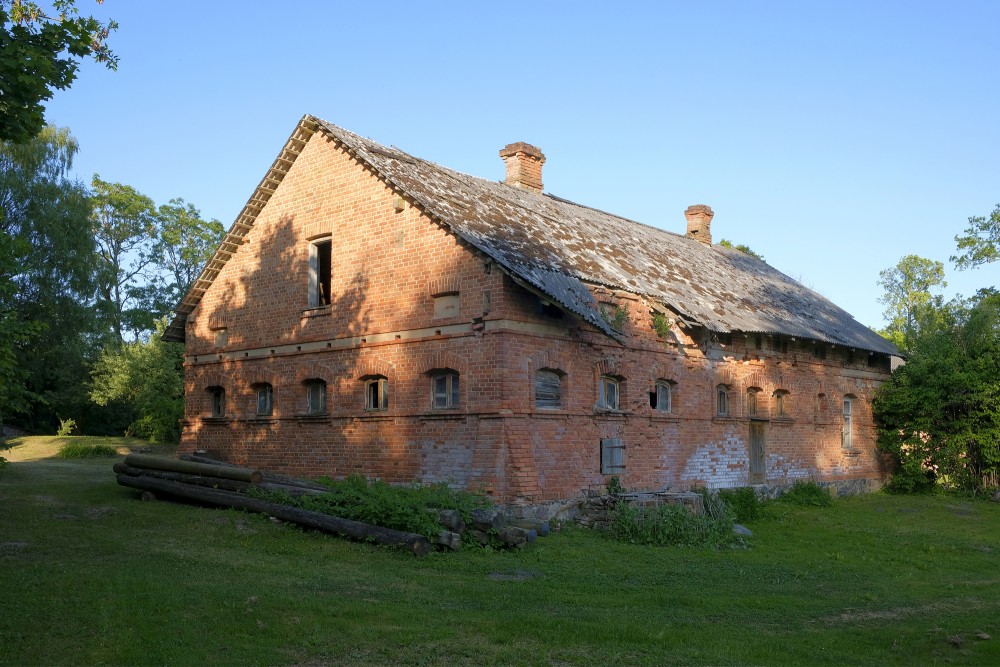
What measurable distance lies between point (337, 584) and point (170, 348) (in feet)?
98.0

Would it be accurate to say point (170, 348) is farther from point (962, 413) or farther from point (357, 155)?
point (962, 413)

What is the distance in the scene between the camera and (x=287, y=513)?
1488cm

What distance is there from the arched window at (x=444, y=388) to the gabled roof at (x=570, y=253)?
2500 mm

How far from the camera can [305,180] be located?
1991cm

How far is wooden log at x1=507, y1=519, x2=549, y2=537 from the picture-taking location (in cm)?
1457

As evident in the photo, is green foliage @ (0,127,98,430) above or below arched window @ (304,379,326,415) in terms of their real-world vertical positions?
above

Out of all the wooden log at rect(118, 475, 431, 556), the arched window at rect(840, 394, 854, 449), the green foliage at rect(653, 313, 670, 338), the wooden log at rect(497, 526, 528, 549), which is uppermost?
the green foliage at rect(653, 313, 670, 338)


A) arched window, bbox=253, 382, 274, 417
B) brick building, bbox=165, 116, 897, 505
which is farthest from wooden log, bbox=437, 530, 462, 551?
arched window, bbox=253, 382, 274, 417

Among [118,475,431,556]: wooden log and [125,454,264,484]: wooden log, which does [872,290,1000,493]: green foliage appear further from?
[125,454,264,484]: wooden log

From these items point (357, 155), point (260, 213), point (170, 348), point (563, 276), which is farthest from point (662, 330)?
point (170, 348)

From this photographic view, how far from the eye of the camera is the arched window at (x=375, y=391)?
1808 centimetres

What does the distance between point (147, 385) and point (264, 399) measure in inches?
A: 689

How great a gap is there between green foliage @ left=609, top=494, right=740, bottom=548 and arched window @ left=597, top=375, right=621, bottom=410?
271cm

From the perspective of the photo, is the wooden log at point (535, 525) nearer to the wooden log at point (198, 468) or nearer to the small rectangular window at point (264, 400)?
the wooden log at point (198, 468)
